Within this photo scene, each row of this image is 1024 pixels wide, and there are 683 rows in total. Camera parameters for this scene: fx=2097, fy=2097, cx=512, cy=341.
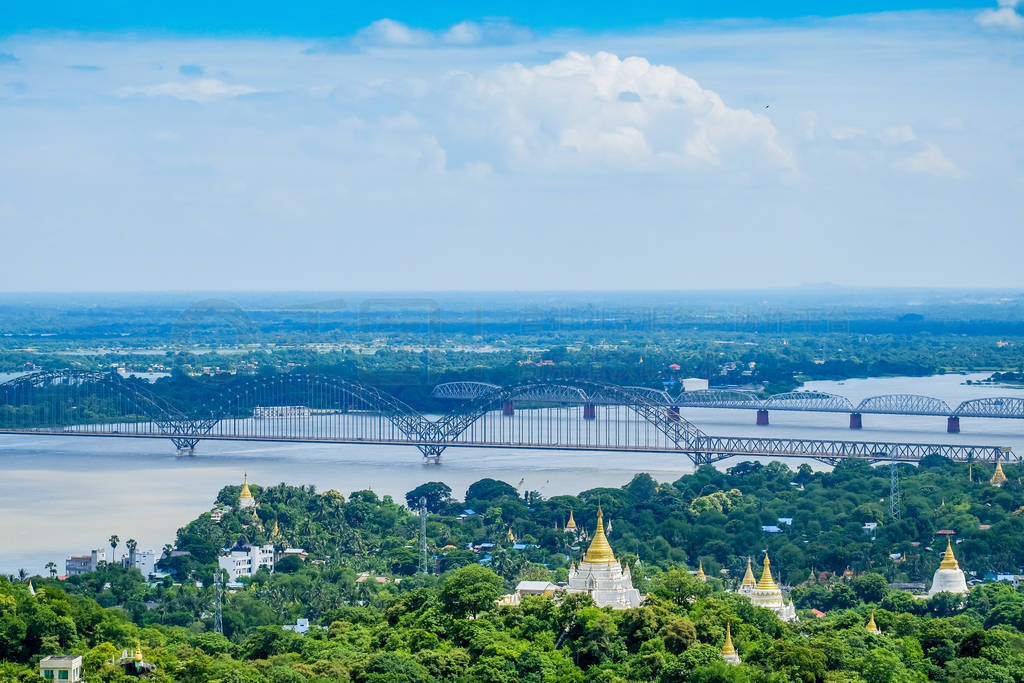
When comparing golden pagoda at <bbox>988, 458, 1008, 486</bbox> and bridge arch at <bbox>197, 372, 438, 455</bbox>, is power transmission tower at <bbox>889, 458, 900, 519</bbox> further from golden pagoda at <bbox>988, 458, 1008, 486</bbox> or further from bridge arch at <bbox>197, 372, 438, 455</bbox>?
bridge arch at <bbox>197, 372, 438, 455</bbox>

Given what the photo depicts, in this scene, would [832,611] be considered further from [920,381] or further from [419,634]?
[920,381]

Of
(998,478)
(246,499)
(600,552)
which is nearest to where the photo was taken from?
(600,552)

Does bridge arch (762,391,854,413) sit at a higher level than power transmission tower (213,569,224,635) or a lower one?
higher

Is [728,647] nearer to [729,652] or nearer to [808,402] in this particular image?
[729,652]

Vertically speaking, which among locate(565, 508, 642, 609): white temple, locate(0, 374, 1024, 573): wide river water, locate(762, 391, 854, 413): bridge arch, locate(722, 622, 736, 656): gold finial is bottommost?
locate(0, 374, 1024, 573): wide river water

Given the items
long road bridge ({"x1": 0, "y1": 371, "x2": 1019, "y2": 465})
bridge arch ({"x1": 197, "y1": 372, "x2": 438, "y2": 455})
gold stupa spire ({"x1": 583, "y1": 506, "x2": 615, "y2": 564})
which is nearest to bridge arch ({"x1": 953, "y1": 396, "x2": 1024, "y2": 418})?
long road bridge ({"x1": 0, "y1": 371, "x2": 1019, "y2": 465})

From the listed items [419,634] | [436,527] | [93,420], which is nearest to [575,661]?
[419,634]

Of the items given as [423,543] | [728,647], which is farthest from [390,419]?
[728,647]
